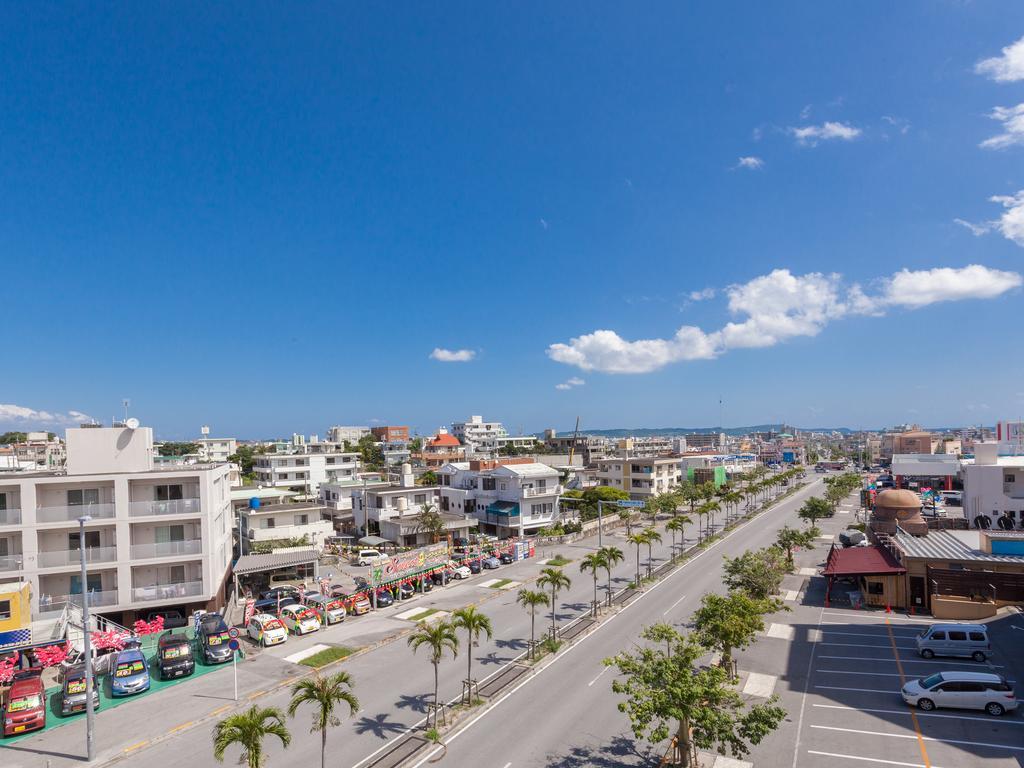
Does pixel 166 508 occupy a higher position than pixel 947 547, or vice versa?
pixel 166 508

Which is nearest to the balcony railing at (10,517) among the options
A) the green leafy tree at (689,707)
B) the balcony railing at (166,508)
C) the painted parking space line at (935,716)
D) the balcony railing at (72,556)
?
the balcony railing at (72,556)

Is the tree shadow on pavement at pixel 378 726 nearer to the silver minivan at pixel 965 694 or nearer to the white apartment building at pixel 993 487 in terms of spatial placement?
the silver minivan at pixel 965 694

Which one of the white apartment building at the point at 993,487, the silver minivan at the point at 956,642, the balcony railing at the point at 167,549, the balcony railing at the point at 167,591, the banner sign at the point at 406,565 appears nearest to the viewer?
the silver minivan at the point at 956,642

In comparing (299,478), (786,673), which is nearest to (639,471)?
(299,478)

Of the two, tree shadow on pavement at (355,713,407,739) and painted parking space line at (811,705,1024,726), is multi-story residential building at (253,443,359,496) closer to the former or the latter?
tree shadow on pavement at (355,713,407,739)

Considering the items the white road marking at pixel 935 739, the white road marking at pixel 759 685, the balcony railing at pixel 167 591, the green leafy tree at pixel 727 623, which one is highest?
the green leafy tree at pixel 727 623

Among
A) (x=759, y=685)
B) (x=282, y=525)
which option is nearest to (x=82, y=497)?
(x=282, y=525)

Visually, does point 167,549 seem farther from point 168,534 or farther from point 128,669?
point 128,669

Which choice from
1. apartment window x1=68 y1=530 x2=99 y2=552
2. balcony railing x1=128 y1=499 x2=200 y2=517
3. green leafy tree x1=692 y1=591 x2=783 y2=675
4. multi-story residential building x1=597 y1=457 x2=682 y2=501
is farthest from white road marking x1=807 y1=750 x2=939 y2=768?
multi-story residential building x1=597 y1=457 x2=682 y2=501
